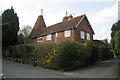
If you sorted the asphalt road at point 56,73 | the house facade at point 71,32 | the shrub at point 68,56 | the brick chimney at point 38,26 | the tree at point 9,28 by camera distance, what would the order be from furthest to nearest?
1. the brick chimney at point 38,26
2. the tree at point 9,28
3. the house facade at point 71,32
4. the shrub at point 68,56
5. the asphalt road at point 56,73

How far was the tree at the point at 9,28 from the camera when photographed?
22.4 metres

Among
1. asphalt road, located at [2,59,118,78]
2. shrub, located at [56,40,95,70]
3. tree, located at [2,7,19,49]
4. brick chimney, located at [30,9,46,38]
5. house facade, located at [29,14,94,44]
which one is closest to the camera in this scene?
asphalt road, located at [2,59,118,78]

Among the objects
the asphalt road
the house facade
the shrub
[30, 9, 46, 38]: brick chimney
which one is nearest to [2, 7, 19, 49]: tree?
the house facade

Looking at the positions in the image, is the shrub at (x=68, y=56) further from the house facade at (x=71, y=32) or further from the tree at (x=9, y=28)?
the tree at (x=9, y=28)

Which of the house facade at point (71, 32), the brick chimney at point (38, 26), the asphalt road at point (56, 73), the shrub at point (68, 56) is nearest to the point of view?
the asphalt road at point (56, 73)

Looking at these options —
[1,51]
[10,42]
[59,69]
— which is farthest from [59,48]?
[1,51]

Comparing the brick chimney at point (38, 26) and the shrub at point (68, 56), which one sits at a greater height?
the brick chimney at point (38, 26)

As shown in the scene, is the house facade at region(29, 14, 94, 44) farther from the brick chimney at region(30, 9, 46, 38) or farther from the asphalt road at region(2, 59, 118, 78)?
the asphalt road at region(2, 59, 118, 78)

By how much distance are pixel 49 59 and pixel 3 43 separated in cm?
1672

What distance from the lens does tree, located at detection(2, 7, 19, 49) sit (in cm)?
2241

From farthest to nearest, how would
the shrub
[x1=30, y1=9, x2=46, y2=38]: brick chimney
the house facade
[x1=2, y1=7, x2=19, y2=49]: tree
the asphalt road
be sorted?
1. [x1=30, y1=9, x2=46, y2=38]: brick chimney
2. [x1=2, y1=7, x2=19, y2=49]: tree
3. the house facade
4. the shrub
5. the asphalt road

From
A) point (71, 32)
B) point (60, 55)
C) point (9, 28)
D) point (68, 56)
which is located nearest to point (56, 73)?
point (60, 55)

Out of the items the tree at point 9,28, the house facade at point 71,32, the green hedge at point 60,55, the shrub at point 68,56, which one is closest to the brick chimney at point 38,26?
the house facade at point 71,32

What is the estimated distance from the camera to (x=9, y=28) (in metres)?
22.6
